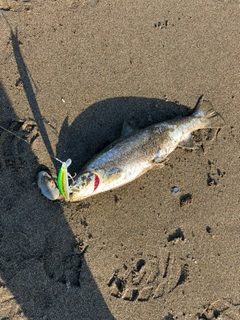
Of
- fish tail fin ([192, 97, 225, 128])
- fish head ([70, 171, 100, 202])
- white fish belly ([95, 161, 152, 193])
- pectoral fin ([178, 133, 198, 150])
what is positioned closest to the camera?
fish head ([70, 171, 100, 202])

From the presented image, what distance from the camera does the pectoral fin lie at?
4.91m

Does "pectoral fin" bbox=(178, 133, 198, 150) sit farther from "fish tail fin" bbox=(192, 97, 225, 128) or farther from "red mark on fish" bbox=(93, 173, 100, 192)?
"red mark on fish" bbox=(93, 173, 100, 192)

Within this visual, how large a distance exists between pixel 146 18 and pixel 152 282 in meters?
4.34

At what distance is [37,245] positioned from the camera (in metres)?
4.55

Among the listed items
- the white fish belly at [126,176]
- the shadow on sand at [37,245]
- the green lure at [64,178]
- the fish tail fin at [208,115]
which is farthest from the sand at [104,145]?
the green lure at [64,178]

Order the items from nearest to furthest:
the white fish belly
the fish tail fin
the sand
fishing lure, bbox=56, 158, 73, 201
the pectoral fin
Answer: fishing lure, bbox=56, 158, 73, 201
the white fish belly
the sand
the pectoral fin
the fish tail fin

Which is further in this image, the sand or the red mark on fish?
the sand

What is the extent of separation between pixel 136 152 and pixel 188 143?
94cm

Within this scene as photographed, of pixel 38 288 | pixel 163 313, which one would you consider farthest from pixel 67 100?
pixel 163 313

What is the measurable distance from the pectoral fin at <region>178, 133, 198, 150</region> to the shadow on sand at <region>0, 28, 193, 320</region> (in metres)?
1.55

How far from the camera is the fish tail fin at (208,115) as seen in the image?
198 inches

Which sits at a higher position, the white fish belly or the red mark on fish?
the red mark on fish

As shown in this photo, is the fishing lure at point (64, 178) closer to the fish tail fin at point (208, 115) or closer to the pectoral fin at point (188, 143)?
the pectoral fin at point (188, 143)

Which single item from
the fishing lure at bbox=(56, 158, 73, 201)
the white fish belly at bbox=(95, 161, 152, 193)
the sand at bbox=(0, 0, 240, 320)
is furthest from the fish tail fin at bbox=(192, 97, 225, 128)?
the fishing lure at bbox=(56, 158, 73, 201)
